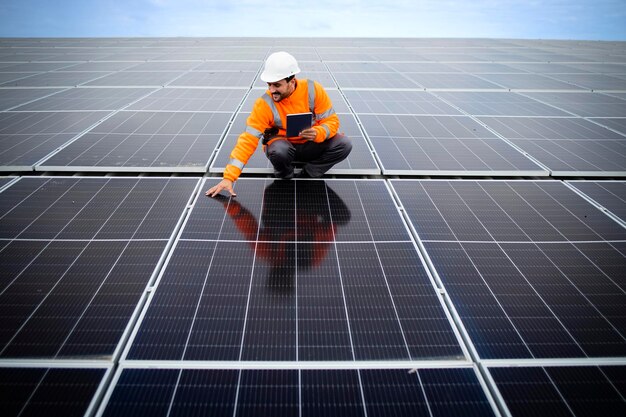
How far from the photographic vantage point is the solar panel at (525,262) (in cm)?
212

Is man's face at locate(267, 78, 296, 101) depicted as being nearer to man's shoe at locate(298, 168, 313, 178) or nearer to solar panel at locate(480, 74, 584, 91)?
man's shoe at locate(298, 168, 313, 178)

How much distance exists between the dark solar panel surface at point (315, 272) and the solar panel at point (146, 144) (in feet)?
0.13

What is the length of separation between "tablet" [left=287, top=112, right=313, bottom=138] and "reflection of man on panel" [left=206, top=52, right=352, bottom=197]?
0.22ft

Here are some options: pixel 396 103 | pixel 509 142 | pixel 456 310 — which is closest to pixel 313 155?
pixel 456 310

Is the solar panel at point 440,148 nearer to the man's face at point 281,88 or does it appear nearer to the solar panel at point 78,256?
the man's face at point 281,88

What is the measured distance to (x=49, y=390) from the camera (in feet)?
5.76

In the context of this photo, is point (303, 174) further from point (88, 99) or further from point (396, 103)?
point (88, 99)

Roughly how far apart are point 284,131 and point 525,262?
3000 millimetres

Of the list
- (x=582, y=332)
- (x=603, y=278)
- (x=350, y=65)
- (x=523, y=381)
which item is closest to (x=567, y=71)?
(x=350, y=65)

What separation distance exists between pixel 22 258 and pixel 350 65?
1111cm

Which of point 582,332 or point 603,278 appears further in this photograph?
point 603,278

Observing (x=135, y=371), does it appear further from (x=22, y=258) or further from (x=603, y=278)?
(x=603, y=278)

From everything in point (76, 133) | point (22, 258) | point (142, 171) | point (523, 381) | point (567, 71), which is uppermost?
point (567, 71)

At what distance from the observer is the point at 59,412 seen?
164 centimetres
